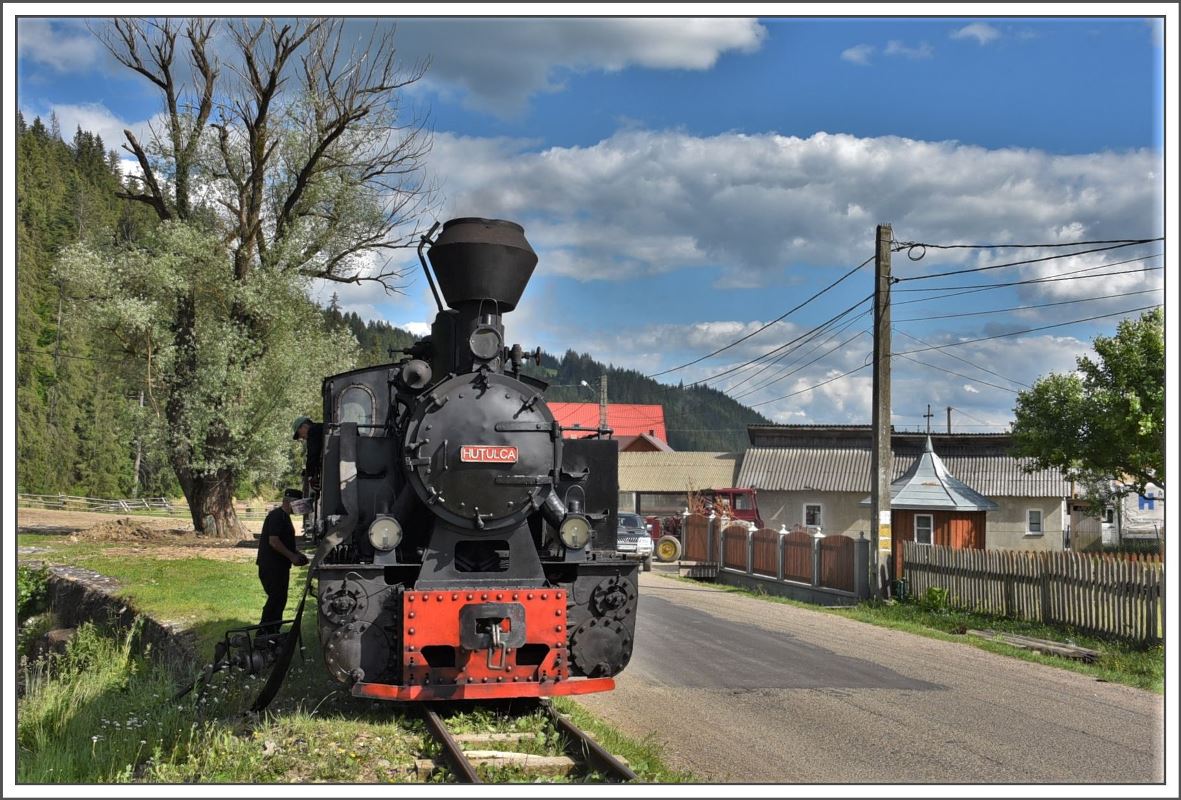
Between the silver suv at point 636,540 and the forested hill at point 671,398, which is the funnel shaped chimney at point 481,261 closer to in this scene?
the silver suv at point 636,540

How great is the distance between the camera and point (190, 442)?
2300cm

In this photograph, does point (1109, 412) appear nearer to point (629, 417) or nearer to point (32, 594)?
point (32, 594)

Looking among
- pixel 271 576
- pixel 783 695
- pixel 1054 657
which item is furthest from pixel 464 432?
pixel 1054 657

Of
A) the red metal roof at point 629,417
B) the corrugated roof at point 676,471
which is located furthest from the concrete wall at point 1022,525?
the red metal roof at point 629,417

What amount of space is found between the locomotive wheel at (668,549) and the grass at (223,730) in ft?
50.6

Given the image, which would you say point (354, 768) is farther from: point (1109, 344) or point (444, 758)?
point (1109, 344)

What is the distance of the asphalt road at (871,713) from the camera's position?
20.8 ft

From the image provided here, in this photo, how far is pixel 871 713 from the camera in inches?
312

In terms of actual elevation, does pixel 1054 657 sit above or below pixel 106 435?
below

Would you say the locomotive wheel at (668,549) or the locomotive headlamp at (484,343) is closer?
the locomotive headlamp at (484,343)

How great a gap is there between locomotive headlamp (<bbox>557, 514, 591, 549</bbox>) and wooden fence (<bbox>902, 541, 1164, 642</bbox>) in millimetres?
7192

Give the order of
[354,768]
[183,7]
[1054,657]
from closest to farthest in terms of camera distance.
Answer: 1. [183,7]
2. [354,768]
3. [1054,657]

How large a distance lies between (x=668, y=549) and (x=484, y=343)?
64.1 ft

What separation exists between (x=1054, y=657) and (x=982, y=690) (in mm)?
2585
